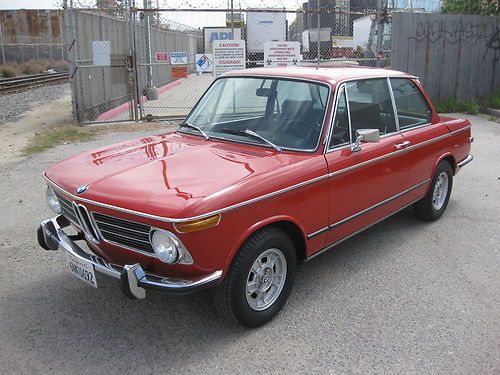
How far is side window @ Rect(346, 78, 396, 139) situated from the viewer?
409 cm

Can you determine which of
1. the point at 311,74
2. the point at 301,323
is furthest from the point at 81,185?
the point at 311,74

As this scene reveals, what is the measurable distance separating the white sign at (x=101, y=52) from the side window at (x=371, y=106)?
754 cm

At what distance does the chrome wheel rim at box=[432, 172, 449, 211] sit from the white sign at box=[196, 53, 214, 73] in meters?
6.85

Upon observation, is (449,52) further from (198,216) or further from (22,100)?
(22,100)

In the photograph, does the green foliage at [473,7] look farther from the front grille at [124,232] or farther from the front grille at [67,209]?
the front grille at [124,232]

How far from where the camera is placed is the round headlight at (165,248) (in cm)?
287

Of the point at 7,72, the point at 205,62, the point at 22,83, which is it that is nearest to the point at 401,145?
the point at 205,62

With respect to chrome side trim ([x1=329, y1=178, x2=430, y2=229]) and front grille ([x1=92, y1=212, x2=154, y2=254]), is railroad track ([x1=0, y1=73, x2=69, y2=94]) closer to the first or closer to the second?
chrome side trim ([x1=329, y1=178, x2=430, y2=229])

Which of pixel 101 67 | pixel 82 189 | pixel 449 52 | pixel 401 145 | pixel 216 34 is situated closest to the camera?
pixel 82 189

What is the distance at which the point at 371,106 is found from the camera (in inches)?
171

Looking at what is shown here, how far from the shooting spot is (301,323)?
3.45 metres

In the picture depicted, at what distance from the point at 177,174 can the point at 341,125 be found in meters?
1.41

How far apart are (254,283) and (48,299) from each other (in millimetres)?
1623

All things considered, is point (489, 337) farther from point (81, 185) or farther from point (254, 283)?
point (81, 185)
